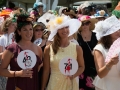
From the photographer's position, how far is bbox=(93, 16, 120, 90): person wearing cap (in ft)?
10.6

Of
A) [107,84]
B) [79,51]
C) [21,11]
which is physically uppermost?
[21,11]

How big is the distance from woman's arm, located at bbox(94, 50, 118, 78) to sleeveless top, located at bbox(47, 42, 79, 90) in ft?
1.28

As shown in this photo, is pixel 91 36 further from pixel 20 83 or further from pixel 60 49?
pixel 20 83

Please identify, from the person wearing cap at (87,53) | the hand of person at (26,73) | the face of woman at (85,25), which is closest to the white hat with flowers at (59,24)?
the hand of person at (26,73)

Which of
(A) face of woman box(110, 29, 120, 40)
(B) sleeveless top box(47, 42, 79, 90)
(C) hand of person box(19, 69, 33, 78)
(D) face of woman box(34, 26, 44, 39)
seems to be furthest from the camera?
(D) face of woman box(34, 26, 44, 39)

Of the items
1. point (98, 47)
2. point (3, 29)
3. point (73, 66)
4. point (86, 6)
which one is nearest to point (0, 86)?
point (3, 29)

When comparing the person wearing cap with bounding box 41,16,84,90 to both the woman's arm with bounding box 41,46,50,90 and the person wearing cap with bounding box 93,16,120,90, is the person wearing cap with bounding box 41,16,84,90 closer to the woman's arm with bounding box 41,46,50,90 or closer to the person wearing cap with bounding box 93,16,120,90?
the woman's arm with bounding box 41,46,50,90

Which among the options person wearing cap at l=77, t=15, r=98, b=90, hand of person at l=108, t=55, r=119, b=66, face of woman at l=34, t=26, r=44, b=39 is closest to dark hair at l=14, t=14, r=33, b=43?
face of woman at l=34, t=26, r=44, b=39

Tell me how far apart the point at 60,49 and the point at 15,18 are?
0.72 metres

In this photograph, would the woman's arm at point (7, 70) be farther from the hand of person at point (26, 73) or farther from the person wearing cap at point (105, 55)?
the person wearing cap at point (105, 55)

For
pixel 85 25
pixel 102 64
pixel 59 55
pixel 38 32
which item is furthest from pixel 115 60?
pixel 85 25

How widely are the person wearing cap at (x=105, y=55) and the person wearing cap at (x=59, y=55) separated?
35cm

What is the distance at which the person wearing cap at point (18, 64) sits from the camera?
3195mm

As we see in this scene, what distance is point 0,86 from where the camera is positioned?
4.43 metres
